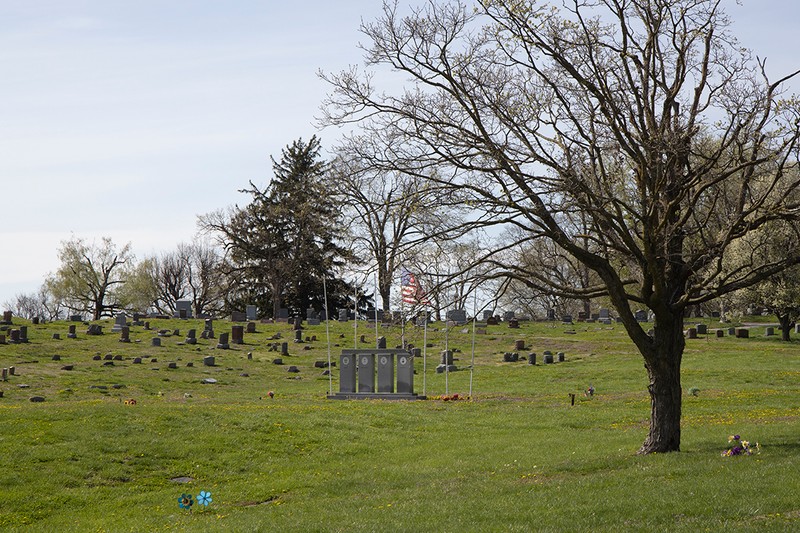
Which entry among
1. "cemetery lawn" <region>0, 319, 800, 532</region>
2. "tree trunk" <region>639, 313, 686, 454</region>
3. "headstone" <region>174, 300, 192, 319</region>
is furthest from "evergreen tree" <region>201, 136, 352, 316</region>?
"tree trunk" <region>639, 313, 686, 454</region>

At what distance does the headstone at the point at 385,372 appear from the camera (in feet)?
104

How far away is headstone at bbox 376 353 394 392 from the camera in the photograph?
104 ft

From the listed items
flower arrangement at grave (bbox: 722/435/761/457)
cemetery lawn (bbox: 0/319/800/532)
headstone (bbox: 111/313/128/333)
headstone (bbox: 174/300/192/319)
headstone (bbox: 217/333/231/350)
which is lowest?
cemetery lawn (bbox: 0/319/800/532)

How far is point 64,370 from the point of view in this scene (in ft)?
122

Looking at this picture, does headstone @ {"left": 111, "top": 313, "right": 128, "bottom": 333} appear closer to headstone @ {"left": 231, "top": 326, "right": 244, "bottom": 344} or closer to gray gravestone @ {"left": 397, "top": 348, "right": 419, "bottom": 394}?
headstone @ {"left": 231, "top": 326, "right": 244, "bottom": 344}

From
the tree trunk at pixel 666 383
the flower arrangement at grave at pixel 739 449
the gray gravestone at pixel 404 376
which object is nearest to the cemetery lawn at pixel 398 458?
the flower arrangement at grave at pixel 739 449

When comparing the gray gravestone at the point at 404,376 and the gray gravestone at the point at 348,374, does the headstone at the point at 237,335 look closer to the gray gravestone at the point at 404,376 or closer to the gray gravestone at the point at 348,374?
the gray gravestone at the point at 348,374

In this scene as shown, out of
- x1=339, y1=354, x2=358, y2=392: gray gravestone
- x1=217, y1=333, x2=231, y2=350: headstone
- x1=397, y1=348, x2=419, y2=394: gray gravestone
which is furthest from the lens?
x1=217, y1=333, x2=231, y2=350: headstone

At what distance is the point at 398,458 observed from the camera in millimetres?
18906

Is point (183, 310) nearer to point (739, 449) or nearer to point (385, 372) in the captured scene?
point (385, 372)

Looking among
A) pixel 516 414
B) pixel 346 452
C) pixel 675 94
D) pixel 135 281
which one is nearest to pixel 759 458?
pixel 675 94

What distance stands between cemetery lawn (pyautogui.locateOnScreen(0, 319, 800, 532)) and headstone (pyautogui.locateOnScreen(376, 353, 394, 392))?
1.68 meters

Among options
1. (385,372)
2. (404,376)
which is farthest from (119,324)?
(404,376)

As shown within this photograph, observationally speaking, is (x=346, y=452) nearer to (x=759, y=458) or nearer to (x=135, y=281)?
(x=759, y=458)
